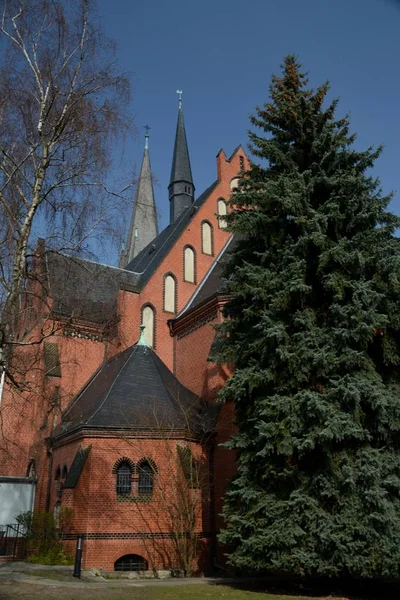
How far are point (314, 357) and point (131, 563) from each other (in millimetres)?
8696

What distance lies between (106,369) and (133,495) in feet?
20.4

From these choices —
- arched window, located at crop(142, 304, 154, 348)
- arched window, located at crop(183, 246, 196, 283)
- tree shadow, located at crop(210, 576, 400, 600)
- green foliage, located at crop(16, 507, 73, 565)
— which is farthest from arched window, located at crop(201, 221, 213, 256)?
tree shadow, located at crop(210, 576, 400, 600)

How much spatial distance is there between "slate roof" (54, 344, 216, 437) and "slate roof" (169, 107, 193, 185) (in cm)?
1765

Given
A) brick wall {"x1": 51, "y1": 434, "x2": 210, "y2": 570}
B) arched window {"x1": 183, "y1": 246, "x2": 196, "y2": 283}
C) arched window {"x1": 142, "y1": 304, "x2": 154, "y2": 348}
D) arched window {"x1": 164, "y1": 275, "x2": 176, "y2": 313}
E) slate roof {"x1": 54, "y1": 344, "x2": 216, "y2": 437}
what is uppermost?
arched window {"x1": 183, "y1": 246, "x2": 196, "y2": 283}

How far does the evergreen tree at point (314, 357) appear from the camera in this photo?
9.91 m

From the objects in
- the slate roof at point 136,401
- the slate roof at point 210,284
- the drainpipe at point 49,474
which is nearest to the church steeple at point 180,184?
the slate roof at point 210,284

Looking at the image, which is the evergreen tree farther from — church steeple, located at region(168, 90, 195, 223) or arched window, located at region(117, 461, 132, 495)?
church steeple, located at region(168, 90, 195, 223)

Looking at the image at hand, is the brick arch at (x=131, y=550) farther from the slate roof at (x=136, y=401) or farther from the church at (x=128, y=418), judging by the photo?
the slate roof at (x=136, y=401)

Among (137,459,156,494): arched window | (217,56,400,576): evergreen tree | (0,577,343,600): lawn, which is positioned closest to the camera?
(0,577,343,600): lawn

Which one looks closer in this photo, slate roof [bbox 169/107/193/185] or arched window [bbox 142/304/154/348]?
arched window [bbox 142/304/154/348]

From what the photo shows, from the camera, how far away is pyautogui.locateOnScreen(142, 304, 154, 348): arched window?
22109mm

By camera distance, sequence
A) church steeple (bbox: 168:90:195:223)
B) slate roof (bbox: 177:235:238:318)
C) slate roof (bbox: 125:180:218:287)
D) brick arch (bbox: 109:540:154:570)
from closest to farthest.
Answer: brick arch (bbox: 109:540:154:570) → slate roof (bbox: 177:235:238:318) → slate roof (bbox: 125:180:218:287) → church steeple (bbox: 168:90:195:223)

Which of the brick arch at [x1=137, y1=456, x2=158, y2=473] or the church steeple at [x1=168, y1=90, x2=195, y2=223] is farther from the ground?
the church steeple at [x1=168, y1=90, x2=195, y2=223]

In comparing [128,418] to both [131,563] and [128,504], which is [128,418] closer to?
[128,504]
